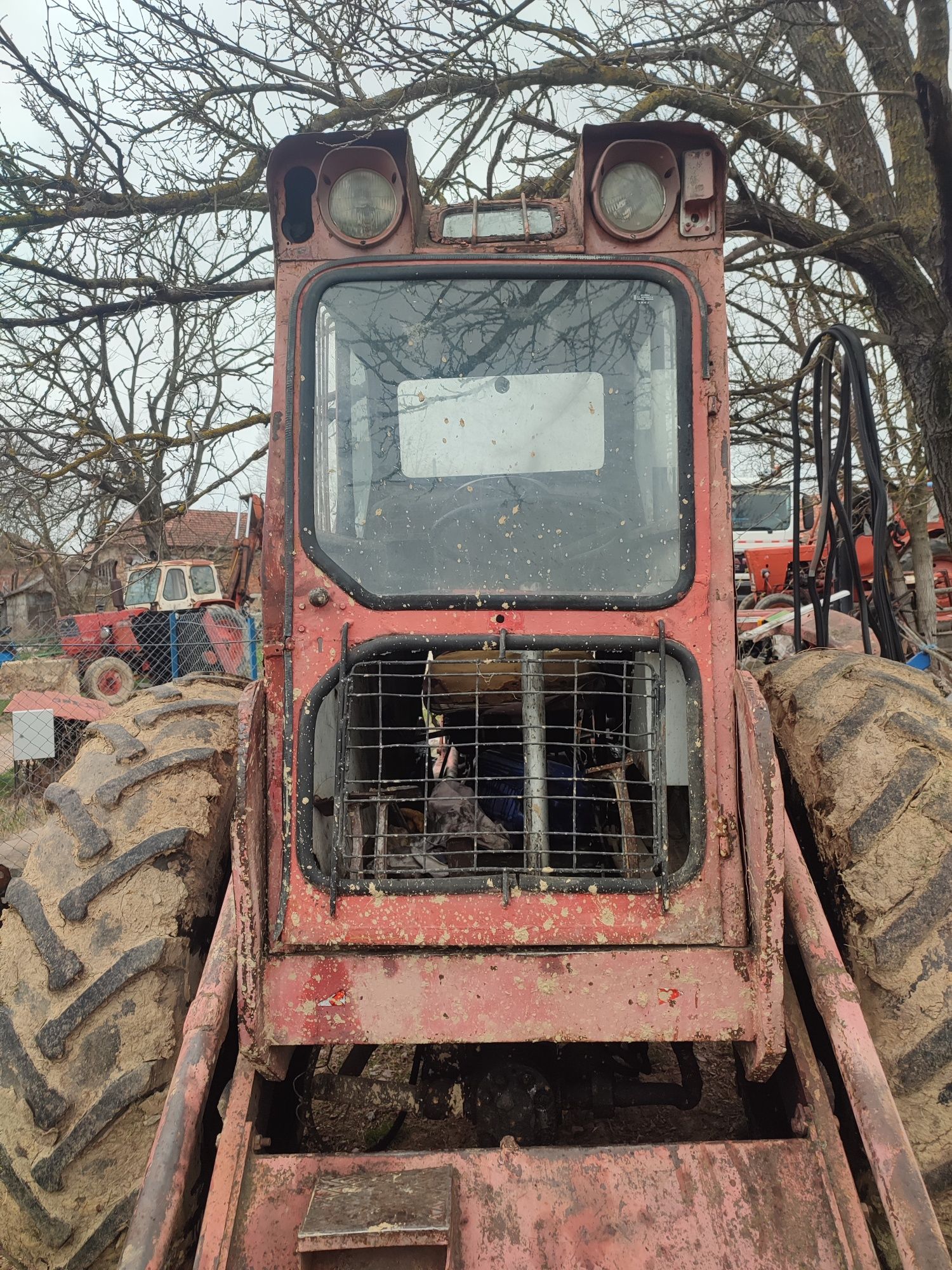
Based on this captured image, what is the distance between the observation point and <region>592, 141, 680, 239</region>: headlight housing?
2348 mm

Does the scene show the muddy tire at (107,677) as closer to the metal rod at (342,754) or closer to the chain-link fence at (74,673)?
the chain-link fence at (74,673)

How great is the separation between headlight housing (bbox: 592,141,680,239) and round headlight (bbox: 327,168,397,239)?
527 millimetres

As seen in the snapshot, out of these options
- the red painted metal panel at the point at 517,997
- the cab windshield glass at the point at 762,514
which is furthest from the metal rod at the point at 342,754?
the cab windshield glass at the point at 762,514

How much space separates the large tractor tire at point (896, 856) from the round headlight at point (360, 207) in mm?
1726

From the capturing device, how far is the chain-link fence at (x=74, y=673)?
7195 mm

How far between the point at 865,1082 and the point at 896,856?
525 mm

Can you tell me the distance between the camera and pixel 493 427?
2391 millimetres

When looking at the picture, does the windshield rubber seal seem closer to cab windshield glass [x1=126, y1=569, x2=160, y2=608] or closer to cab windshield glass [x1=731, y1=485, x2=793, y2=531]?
cab windshield glass [x1=731, y1=485, x2=793, y2=531]

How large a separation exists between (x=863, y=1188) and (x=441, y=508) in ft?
5.95

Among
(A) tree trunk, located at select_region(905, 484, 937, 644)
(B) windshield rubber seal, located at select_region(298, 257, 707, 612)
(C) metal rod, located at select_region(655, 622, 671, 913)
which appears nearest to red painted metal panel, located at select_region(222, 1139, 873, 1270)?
(C) metal rod, located at select_region(655, 622, 671, 913)

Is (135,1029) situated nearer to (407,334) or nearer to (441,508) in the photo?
(441,508)

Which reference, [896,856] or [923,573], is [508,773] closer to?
[896,856]

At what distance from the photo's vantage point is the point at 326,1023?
82.7 inches

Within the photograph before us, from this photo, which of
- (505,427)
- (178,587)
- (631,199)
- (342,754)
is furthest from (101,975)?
(178,587)
